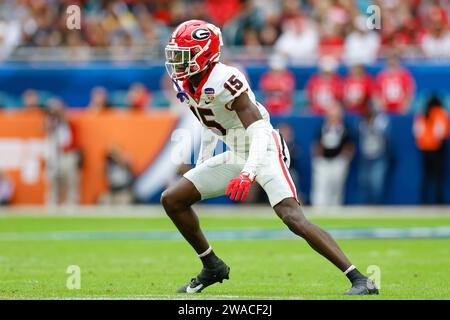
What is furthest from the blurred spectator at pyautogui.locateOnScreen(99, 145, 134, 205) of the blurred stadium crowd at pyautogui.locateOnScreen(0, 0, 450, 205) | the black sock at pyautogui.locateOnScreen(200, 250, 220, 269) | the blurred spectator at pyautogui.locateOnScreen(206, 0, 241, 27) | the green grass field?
the black sock at pyautogui.locateOnScreen(200, 250, 220, 269)

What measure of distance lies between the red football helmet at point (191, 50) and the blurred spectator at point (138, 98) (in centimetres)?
1019

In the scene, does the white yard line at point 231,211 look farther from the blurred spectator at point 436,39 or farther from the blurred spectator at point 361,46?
the blurred spectator at point 436,39

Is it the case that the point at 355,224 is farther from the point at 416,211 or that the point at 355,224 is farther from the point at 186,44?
the point at 186,44

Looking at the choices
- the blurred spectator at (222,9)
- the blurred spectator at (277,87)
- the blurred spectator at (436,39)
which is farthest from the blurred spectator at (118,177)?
the blurred spectator at (436,39)

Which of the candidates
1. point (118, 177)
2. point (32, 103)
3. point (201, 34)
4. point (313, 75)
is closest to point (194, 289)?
point (201, 34)

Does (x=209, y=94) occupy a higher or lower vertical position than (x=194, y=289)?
higher

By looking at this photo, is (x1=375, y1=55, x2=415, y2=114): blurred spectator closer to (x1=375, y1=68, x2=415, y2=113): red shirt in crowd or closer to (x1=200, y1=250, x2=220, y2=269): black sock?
(x1=375, y1=68, x2=415, y2=113): red shirt in crowd

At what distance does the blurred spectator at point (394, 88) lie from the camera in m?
16.8

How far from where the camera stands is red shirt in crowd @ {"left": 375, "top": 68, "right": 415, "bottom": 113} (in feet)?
55.2

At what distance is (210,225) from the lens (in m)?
14.7

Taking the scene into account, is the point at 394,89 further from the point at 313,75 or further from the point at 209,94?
the point at 209,94

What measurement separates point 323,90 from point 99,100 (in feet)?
12.4

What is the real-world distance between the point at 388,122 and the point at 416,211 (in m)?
1.53

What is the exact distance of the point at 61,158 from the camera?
17750 mm
